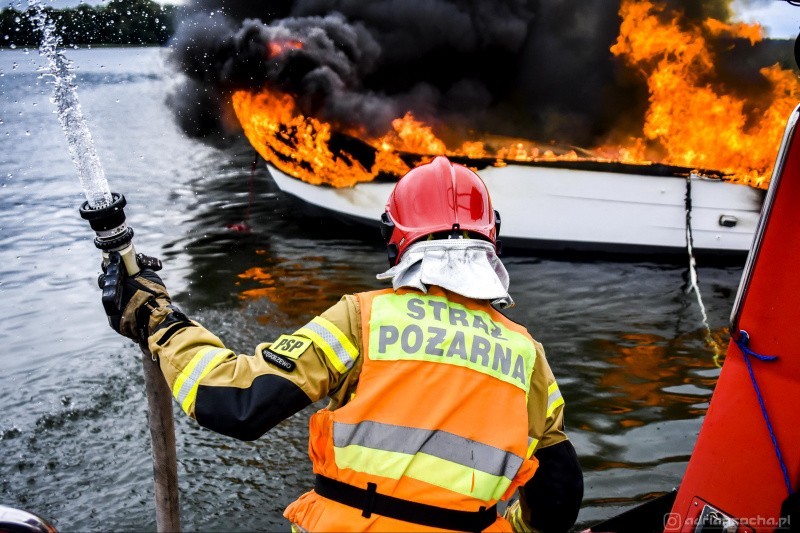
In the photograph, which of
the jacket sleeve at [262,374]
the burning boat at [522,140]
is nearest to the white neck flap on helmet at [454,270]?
the jacket sleeve at [262,374]

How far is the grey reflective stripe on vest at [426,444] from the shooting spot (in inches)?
69.7

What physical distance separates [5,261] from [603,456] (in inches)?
371

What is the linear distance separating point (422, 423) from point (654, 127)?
35.6 feet

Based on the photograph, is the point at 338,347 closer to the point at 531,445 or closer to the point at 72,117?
the point at 531,445

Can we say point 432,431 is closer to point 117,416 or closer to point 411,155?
point 117,416

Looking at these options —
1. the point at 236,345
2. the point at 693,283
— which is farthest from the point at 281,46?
the point at 693,283

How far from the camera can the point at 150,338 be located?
6.61 feet

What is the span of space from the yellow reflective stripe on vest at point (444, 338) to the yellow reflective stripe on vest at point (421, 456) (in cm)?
22

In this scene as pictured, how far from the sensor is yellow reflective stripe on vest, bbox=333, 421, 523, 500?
1.77m

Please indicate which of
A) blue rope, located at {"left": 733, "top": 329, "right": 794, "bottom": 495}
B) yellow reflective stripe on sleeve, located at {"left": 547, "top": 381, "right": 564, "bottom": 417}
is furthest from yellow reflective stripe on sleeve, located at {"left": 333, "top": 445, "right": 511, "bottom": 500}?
blue rope, located at {"left": 733, "top": 329, "right": 794, "bottom": 495}

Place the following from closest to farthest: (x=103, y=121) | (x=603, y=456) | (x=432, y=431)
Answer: (x=432, y=431) < (x=603, y=456) < (x=103, y=121)

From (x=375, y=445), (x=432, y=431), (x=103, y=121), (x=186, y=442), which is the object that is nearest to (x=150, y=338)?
(x=375, y=445)

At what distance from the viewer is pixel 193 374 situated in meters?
1.84

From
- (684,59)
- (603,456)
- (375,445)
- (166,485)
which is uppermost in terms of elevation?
(684,59)
